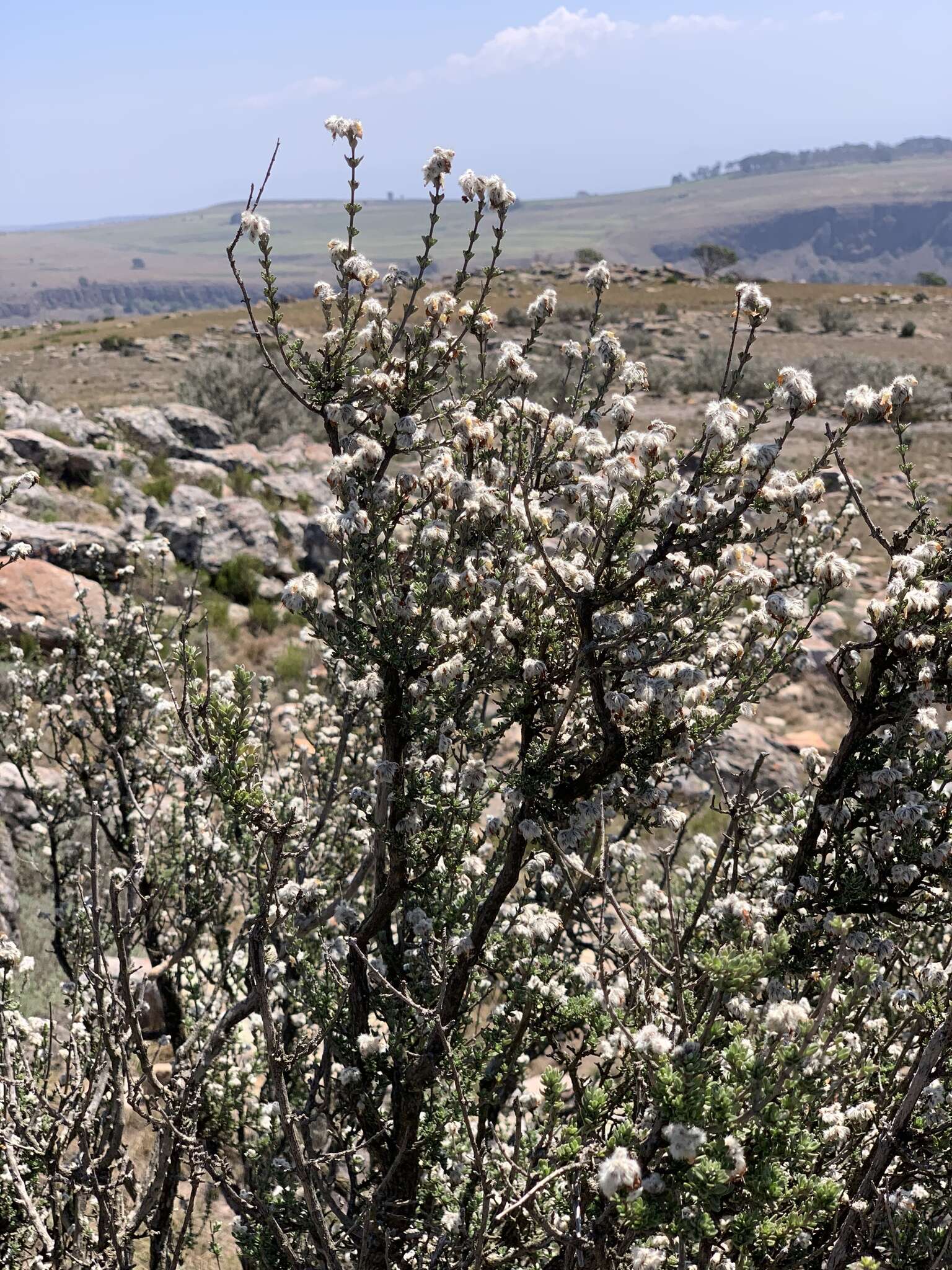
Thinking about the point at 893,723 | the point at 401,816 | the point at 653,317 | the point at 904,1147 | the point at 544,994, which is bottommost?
the point at 904,1147

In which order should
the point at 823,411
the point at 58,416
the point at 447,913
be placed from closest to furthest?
the point at 447,913 < the point at 58,416 < the point at 823,411

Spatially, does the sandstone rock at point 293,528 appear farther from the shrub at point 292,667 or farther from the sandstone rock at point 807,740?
the sandstone rock at point 807,740

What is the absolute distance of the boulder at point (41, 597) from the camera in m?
10.2

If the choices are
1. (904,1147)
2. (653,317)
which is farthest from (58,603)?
(653,317)

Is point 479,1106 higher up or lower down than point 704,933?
lower down

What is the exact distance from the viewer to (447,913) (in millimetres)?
3789

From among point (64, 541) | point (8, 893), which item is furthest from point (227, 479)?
point (8, 893)

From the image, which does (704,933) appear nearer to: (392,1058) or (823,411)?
(392,1058)

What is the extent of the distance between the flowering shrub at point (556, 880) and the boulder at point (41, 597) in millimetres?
6470

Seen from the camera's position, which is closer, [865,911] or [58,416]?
[865,911]

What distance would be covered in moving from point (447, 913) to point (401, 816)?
44 centimetres

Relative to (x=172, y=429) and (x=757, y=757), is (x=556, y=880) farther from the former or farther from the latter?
(x=172, y=429)

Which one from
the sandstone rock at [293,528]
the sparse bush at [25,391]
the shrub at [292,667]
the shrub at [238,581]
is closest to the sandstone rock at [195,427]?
the sparse bush at [25,391]

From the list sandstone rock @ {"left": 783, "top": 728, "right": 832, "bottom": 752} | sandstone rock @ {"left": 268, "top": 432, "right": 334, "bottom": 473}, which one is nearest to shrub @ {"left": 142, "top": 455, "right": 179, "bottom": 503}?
sandstone rock @ {"left": 268, "top": 432, "right": 334, "bottom": 473}
